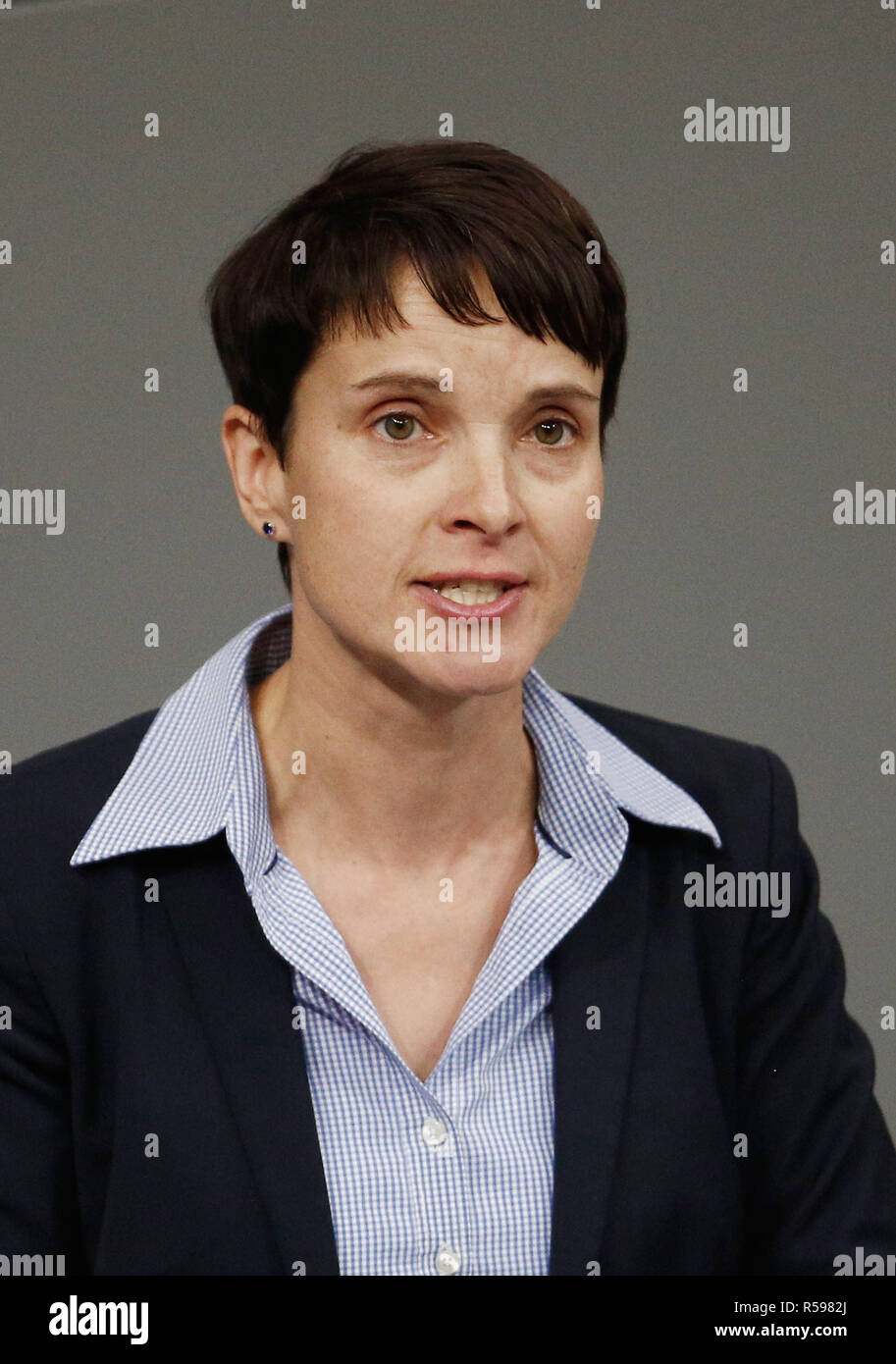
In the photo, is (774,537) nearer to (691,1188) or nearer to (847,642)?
(847,642)

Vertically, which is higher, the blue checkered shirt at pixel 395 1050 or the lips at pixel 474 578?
the lips at pixel 474 578

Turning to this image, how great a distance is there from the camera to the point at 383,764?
5.64 feet

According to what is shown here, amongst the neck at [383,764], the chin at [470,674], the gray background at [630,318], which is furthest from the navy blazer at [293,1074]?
the gray background at [630,318]

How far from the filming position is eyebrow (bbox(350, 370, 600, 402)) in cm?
154

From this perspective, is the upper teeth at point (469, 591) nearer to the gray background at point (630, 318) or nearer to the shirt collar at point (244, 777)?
the shirt collar at point (244, 777)

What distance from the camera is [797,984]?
1778 mm

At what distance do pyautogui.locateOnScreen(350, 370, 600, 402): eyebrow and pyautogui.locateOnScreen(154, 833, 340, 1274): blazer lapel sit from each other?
0.42 metres

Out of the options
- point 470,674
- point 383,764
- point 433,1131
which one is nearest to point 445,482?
point 470,674

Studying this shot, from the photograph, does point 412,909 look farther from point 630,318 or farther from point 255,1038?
point 630,318

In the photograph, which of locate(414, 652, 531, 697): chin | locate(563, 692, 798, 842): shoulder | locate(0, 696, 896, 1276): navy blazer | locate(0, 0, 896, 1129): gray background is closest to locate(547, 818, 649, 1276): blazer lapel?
locate(0, 696, 896, 1276): navy blazer

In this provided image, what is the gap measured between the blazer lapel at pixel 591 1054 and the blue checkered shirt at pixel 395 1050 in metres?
0.03

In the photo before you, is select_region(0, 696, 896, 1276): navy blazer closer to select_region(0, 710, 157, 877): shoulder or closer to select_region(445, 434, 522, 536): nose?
select_region(0, 710, 157, 877): shoulder

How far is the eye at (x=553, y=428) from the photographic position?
161 centimetres
